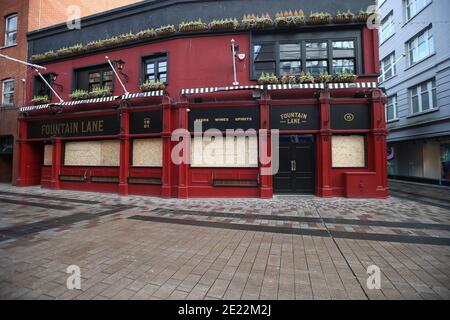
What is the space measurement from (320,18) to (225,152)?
7.43 meters

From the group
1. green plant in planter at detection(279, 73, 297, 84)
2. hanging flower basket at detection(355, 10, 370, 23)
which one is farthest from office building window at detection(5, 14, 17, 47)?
hanging flower basket at detection(355, 10, 370, 23)

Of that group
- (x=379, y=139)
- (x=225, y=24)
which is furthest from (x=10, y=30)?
(x=379, y=139)

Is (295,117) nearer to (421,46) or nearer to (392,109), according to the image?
(421,46)

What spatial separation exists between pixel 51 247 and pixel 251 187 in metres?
7.46

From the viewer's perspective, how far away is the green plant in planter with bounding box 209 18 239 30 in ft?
35.9

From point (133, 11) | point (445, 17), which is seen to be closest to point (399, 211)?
point (445, 17)

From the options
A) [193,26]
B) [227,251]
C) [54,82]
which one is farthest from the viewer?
[54,82]

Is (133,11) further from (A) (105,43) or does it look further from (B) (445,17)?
(B) (445,17)

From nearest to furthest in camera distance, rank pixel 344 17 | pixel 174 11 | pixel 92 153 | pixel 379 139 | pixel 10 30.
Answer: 1. pixel 379 139
2. pixel 344 17
3. pixel 174 11
4. pixel 92 153
5. pixel 10 30

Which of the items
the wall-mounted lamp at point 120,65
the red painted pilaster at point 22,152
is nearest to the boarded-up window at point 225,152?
the wall-mounted lamp at point 120,65

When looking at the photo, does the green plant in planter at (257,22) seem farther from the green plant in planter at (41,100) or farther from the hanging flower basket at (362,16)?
the green plant in planter at (41,100)

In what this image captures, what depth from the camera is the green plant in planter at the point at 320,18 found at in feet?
34.6

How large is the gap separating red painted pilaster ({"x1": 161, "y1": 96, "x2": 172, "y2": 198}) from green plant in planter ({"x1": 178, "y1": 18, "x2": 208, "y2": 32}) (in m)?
3.50

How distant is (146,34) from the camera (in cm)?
1170
